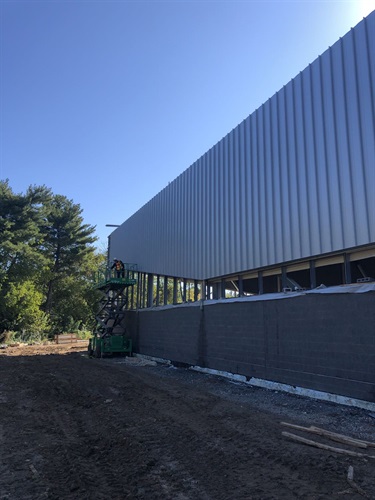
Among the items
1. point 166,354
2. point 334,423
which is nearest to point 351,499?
point 334,423

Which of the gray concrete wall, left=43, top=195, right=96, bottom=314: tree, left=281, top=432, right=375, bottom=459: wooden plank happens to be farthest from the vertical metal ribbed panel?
left=43, top=195, right=96, bottom=314: tree

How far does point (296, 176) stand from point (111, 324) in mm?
Answer: 17833

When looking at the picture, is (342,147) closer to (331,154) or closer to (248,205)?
(331,154)

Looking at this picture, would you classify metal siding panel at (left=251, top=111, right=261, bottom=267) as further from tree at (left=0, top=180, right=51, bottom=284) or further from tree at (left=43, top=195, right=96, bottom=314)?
tree at (left=43, top=195, right=96, bottom=314)

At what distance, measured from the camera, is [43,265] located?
40625 millimetres

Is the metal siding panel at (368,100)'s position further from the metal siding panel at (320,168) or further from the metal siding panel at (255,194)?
the metal siding panel at (255,194)

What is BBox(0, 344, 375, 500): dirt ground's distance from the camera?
412cm

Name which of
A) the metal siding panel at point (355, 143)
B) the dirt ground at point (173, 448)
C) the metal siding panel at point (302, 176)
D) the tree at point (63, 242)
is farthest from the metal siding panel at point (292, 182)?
the tree at point (63, 242)

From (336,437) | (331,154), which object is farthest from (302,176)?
(336,437)

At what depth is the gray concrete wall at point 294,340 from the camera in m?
8.24

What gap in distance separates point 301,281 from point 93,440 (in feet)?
31.4

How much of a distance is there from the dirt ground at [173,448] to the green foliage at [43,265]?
97.4 ft

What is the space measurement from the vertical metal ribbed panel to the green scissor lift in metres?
7.28

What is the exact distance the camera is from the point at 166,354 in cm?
1877
